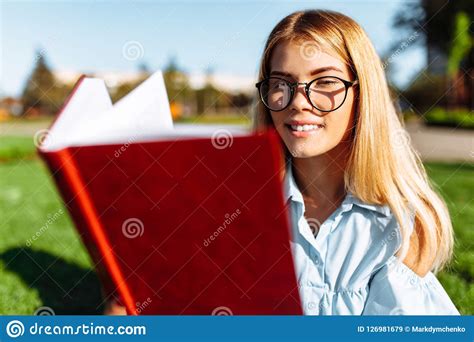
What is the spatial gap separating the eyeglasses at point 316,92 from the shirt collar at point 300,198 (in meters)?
0.24

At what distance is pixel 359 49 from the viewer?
53.4 inches

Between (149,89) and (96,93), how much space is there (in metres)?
0.10

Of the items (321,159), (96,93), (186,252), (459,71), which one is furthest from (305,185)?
(459,71)

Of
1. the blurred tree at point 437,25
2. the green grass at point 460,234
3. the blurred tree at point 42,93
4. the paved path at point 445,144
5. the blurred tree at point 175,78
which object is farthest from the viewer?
the paved path at point 445,144

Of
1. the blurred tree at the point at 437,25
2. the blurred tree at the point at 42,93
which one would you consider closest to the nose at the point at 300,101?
the blurred tree at the point at 437,25

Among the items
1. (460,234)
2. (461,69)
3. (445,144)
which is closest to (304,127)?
(460,234)

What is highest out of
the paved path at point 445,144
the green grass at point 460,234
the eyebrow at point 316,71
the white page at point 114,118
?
the eyebrow at point 316,71

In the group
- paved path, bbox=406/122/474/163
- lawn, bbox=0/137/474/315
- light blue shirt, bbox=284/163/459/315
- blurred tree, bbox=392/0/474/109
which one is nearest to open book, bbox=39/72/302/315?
light blue shirt, bbox=284/163/459/315

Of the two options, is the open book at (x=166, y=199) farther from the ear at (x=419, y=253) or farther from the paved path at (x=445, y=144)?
the paved path at (x=445, y=144)

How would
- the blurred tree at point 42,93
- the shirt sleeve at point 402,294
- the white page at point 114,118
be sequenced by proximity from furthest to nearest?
the blurred tree at point 42,93
the shirt sleeve at point 402,294
the white page at point 114,118

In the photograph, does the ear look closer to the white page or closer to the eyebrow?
the eyebrow

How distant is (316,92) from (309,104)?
3 cm

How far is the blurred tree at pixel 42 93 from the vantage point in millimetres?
4461

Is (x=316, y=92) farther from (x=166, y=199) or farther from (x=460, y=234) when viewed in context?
(x=460, y=234)
